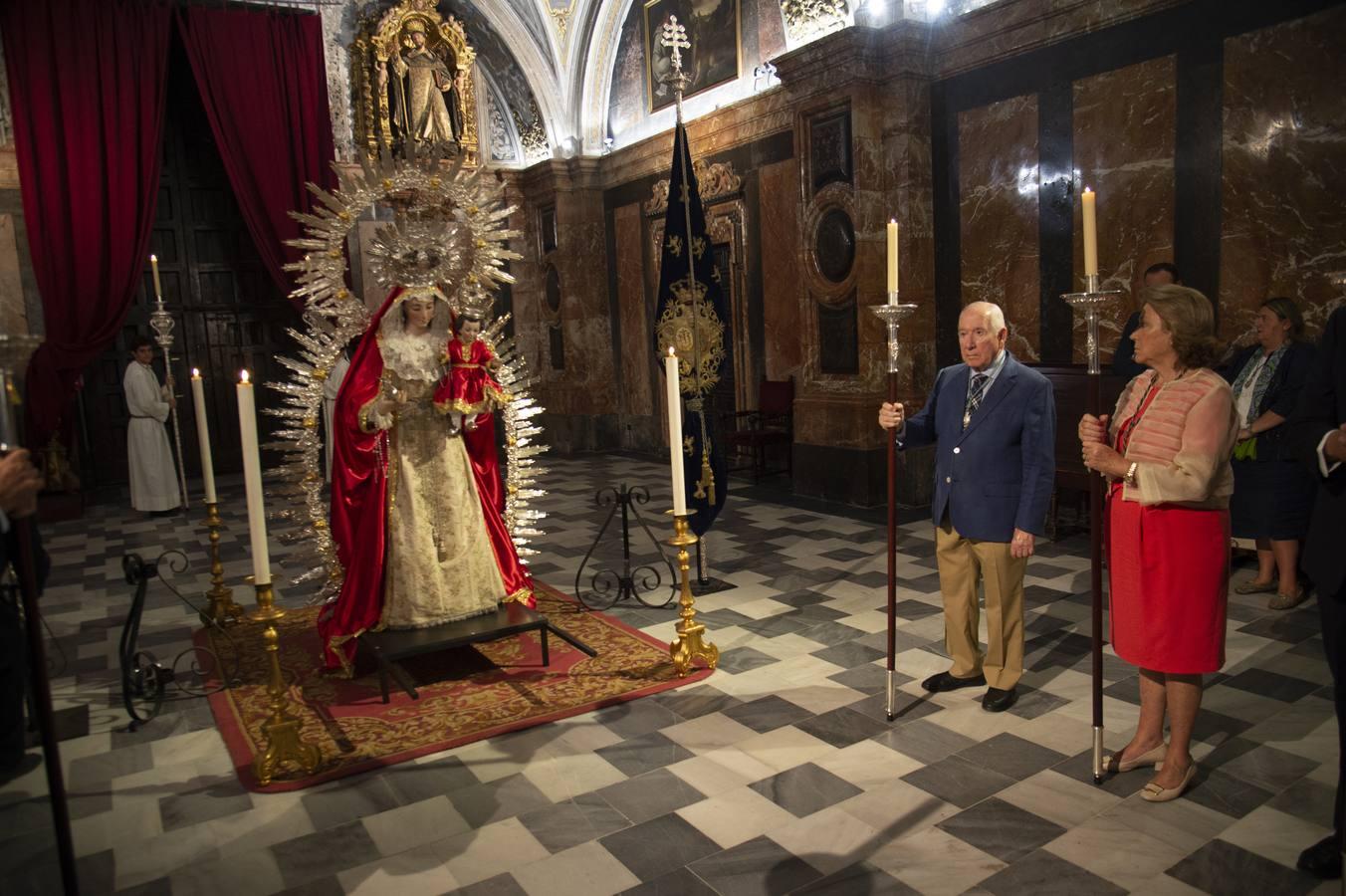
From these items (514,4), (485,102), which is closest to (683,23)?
(514,4)

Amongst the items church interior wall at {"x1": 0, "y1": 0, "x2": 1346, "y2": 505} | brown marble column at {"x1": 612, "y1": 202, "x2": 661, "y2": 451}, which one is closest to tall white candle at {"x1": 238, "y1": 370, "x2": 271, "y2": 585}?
church interior wall at {"x1": 0, "y1": 0, "x2": 1346, "y2": 505}

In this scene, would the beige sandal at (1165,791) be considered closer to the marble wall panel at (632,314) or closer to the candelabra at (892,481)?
the candelabra at (892,481)

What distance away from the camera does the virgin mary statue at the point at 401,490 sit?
4.76 m

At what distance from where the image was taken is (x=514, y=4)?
1271cm

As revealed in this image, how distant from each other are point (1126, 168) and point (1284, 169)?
3.64 ft

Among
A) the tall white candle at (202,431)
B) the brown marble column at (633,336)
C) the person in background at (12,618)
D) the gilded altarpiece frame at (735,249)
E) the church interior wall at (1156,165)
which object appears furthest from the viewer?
the brown marble column at (633,336)

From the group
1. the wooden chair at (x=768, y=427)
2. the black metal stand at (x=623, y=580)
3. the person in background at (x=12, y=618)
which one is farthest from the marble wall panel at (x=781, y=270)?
the person in background at (x=12, y=618)

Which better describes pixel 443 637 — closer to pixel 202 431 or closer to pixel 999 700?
pixel 202 431

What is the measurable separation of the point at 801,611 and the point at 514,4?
10497mm

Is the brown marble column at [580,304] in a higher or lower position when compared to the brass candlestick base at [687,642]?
higher

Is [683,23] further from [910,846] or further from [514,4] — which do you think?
[910,846]

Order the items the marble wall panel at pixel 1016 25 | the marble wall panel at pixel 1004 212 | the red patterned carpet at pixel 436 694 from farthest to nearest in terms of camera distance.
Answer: the marble wall panel at pixel 1004 212 → the marble wall panel at pixel 1016 25 → the red patterned carpet at pixel 436 694

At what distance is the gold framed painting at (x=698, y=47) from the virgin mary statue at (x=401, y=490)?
21.0 feet

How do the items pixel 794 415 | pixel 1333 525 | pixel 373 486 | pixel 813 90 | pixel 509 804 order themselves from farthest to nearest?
1. pixel 794 415
2. pixel 813 90
3. pixel 373 486
4. pixel 509 804
5. pixel 1333 525
